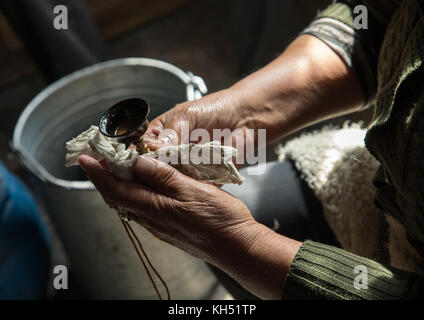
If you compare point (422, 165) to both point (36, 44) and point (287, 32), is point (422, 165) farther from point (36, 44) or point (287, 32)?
point (36, 44)

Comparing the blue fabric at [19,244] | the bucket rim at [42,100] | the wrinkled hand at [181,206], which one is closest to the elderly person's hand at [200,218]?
the wrinkled hand at [181,206]

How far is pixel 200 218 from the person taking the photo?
23.0 inches

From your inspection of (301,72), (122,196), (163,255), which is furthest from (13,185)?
(301,72)

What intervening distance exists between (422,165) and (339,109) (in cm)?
31

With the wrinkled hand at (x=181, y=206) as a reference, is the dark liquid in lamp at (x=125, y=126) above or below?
above

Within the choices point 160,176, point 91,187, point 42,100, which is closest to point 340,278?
point 160,176

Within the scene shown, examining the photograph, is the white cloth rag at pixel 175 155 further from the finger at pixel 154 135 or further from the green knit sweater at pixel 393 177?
the green knit sweater at pixel 393 177

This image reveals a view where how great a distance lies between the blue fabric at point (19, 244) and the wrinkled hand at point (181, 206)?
558 millimetres

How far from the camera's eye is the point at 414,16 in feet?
1.89

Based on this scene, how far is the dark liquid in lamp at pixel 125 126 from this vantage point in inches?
23.4

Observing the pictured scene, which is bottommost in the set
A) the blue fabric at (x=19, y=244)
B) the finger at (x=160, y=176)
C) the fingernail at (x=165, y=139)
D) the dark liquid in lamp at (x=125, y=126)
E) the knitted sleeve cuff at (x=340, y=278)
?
the blue fabric at (x=19, y=244)

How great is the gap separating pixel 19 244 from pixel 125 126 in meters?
0.65

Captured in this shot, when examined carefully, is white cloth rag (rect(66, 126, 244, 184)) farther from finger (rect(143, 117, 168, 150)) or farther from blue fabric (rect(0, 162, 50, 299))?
blue fabric (rect(0, 162, 50, 299))

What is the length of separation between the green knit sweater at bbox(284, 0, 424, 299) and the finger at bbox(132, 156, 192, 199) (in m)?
0.19
